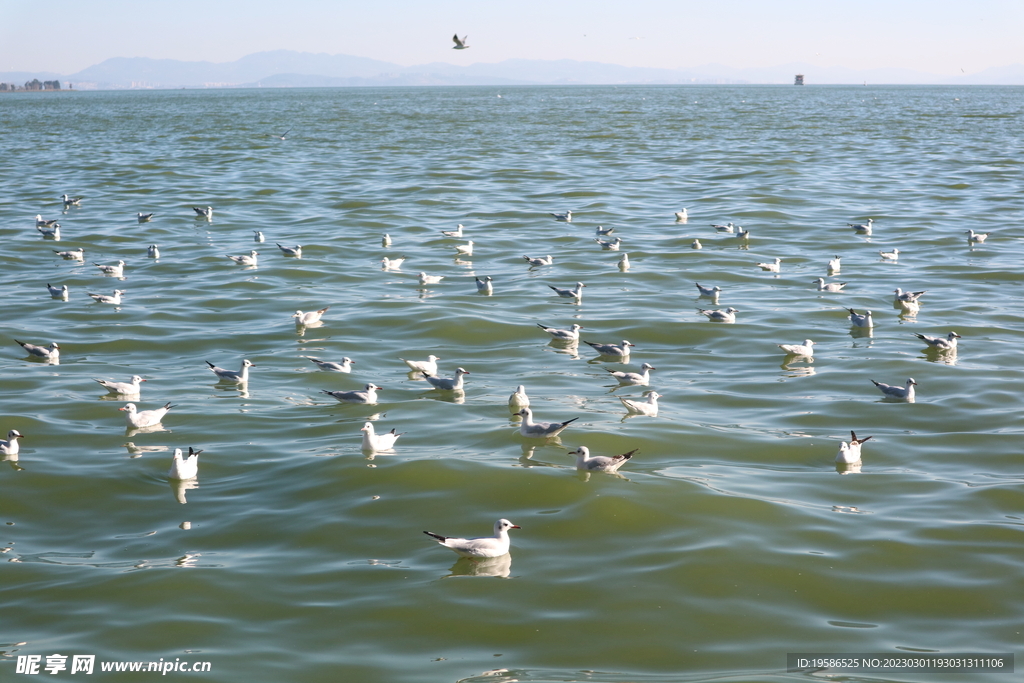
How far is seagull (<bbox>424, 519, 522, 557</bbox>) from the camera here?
11008mm

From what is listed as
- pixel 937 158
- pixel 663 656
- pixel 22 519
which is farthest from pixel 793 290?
pixel 937 158

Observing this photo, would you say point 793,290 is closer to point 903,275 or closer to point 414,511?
point 903,275

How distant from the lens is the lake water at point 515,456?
1002 centimetres

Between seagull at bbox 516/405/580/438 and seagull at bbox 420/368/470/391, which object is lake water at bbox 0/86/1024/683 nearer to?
seagull at bbox 516/405/580/438

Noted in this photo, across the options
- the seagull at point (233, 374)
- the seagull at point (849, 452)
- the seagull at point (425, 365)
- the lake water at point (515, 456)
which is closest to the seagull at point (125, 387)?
the lake water at point (515, 456)

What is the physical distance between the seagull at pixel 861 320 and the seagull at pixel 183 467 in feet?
49.6

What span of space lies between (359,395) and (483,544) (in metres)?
6.57

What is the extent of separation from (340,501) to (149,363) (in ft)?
28.9

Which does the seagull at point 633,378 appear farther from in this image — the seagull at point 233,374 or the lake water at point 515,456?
the seagull at point 233,374

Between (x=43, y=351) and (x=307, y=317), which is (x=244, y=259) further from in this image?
(x=43, y=351)

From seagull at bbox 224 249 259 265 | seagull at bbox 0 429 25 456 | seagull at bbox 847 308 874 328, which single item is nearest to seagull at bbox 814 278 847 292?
seagull at bbox 847 308 874 328

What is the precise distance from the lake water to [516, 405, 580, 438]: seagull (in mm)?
241

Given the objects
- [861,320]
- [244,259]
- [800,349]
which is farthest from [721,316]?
[244,259]

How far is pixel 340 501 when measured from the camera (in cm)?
1294
